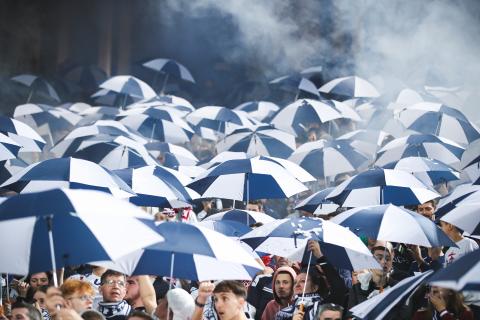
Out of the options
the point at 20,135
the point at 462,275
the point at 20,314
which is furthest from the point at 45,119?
the point at 462,275

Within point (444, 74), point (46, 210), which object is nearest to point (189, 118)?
point (444, 74)

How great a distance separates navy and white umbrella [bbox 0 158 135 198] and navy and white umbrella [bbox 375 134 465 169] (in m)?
4.54

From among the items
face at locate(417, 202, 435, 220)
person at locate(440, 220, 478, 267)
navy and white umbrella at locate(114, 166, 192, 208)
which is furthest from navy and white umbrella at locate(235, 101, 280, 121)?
person at locate(440, 220, 478, 267)

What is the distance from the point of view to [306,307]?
6.83 meters

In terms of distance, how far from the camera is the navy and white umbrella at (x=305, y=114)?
13.4 m

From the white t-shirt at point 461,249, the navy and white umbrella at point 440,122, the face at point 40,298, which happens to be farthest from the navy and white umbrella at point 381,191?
the navy and white umbrella at point 440,122

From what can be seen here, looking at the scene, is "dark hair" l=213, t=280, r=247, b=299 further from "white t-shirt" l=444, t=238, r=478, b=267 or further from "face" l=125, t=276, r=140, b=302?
"white t-shirt" l=444, t=238, r=478, b=267

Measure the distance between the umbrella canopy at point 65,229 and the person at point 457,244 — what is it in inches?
135

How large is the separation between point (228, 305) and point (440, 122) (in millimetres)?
7302

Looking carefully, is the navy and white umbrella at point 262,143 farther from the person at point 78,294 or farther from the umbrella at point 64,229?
the umbrella at point 64,229

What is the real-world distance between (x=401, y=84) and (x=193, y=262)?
13.3m

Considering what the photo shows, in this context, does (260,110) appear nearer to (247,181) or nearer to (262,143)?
(262,143)

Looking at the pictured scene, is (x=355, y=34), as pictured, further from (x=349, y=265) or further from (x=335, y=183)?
(x=349, y=265)

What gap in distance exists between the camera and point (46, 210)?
4926 mm
